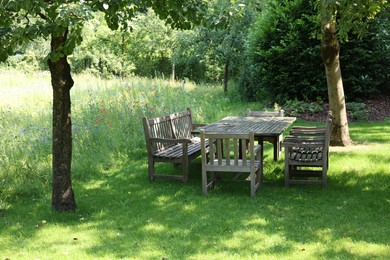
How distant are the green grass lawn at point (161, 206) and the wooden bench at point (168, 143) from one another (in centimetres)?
32

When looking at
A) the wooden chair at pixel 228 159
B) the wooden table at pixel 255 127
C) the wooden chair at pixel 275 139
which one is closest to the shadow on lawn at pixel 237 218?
the wooden chair at pixel 228 159

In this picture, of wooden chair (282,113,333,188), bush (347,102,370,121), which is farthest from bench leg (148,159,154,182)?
bush (347,102,370,121)

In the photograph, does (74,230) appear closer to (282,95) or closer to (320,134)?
(320,134)

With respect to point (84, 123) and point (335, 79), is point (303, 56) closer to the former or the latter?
point (335, 79)

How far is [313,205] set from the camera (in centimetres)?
621

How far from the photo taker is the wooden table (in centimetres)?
727

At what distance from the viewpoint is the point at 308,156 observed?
7441 mm

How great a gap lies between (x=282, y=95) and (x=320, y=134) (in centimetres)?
875

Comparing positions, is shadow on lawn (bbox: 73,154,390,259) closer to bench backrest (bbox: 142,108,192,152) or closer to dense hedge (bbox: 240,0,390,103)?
bench backrest (bbox: 142,108,192,152)

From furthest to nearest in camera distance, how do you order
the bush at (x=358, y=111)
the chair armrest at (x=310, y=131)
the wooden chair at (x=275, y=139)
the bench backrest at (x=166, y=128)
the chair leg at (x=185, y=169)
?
the bush at (x=358, y=111)
the wooden chair at (x=275, y=139)
the chair armrest at (x=310, y=131)
the bench backrest at (x=166, y=128)
the chair leg at (x=185, y=169)

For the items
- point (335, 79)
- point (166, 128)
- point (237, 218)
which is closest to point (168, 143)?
point (166, 128)

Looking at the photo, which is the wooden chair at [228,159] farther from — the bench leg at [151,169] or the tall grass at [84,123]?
the tall grass at [84,123]

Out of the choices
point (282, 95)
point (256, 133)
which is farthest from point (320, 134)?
point (282, 95)

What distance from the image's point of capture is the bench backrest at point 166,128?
25.0 feet
